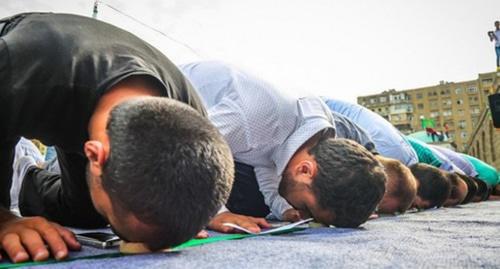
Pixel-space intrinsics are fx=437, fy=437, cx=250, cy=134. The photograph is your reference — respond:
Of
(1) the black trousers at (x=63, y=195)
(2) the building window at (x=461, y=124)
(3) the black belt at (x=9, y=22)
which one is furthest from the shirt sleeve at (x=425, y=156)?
(2) the building window at (x=461, y=124)

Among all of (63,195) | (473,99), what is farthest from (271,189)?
(473,99)

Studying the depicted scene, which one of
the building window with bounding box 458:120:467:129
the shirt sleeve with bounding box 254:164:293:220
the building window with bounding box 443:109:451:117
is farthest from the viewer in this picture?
the building window with bounding box 443:109:451:117

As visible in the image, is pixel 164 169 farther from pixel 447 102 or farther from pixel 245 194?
pixel 447 102

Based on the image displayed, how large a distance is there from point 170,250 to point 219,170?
0.23 meters

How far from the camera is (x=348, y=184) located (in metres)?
1.45

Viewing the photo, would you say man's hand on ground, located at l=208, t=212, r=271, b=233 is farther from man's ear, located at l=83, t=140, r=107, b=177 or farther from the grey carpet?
man's ear, located at l=83, t=140, r=107, b=177

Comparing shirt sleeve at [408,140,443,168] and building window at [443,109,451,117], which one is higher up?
shirt sleeve at [408,140,443,168]

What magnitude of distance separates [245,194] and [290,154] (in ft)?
1.45

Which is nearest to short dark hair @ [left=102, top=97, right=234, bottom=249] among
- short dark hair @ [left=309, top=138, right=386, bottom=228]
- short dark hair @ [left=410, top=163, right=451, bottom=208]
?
short dark hair @ [left=309, top=138, right=386, bottom=228]

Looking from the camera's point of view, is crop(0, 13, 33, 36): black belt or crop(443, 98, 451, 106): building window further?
crop(443, 98, 451, 106): building window

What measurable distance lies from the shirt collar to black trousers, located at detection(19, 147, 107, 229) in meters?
0.67

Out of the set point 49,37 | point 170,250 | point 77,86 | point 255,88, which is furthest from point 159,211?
point 255,88

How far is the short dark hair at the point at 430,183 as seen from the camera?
2.77 meters

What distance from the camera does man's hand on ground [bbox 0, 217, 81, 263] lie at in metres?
0.78
